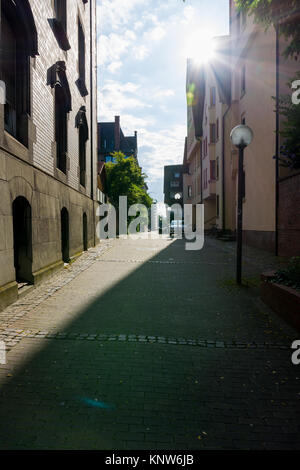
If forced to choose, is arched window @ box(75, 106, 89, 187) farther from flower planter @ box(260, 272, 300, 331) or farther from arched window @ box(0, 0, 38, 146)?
flower planter @ box(260, 272, 300, 331)

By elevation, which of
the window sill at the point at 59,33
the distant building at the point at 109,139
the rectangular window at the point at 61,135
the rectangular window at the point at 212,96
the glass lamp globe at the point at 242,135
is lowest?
the glass lamp globe at the point at 242,135

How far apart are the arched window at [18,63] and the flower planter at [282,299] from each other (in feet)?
19.9

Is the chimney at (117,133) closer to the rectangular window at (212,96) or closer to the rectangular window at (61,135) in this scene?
the rectangular window at (212,96)

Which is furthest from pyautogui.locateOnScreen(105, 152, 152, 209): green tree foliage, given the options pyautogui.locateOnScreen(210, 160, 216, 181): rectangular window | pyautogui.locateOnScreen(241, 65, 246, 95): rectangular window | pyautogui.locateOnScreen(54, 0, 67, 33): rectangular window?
pyautogui.locateOnScreen(54, 0, 67, 33): rectangular window

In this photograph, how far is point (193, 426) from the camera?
2582 mm

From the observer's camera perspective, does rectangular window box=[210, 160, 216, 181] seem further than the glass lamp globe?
Yes

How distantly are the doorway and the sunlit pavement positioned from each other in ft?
3.62

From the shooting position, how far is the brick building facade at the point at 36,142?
6.43 meters

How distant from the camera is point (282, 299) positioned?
526 cm

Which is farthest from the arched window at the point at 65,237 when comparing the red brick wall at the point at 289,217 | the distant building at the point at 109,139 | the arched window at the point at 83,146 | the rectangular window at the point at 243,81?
the distant building at the point at 109,139

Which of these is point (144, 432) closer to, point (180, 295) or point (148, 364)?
point (148, 364)

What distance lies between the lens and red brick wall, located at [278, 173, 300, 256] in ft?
35.6

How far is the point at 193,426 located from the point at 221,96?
24.3 m
